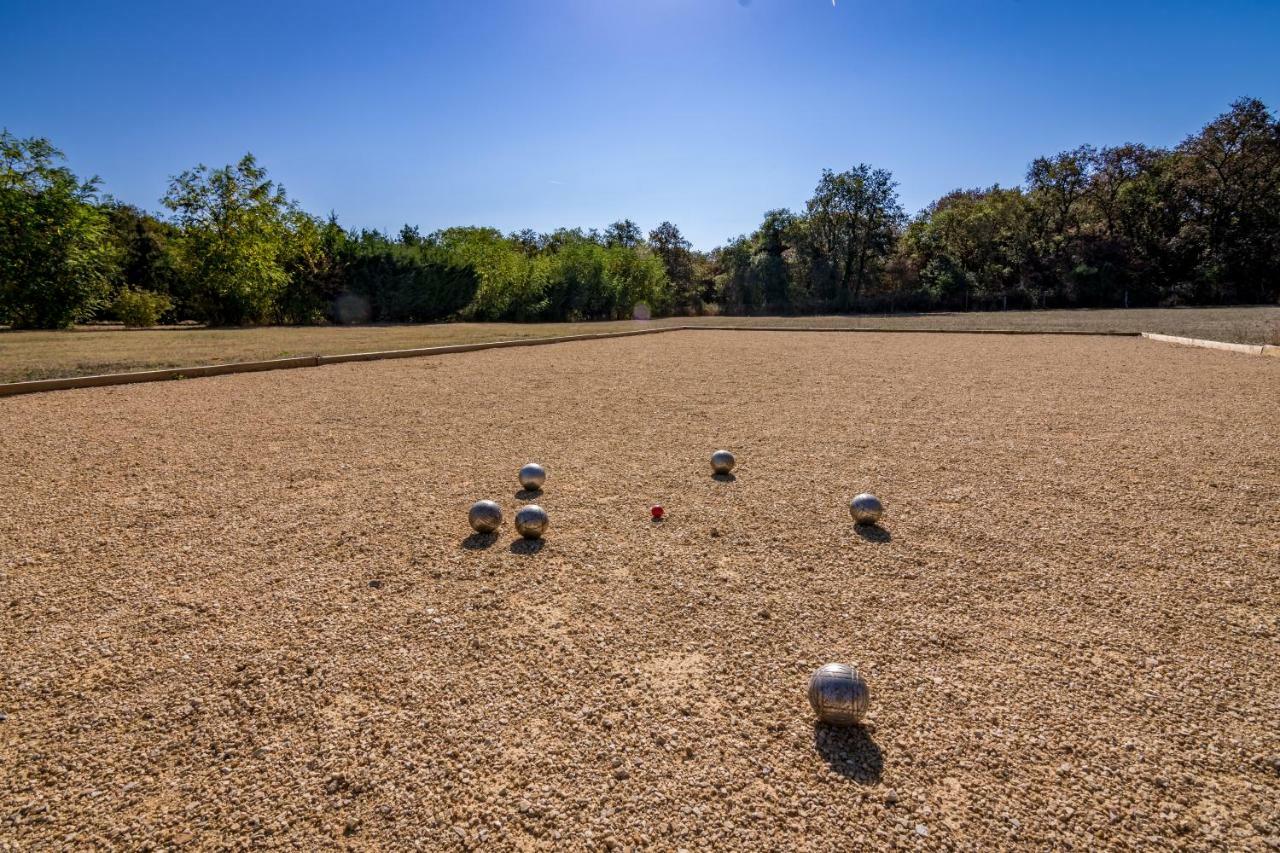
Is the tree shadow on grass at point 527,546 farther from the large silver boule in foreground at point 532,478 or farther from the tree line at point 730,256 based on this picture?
the tree line at point 730,256

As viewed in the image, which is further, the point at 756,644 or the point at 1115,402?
the point at 1115,402

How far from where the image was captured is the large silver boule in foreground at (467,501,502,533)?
343cm

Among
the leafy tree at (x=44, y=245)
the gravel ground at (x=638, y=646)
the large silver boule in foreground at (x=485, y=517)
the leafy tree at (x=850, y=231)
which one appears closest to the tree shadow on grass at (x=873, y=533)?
the gravel ground at (x=638, y=646)

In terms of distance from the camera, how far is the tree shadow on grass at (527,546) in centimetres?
328

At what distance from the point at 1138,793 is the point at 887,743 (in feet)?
2.05

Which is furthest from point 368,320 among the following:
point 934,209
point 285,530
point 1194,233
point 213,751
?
point 934,209

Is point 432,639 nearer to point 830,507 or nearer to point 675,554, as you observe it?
point 675,554

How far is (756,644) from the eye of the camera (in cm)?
240

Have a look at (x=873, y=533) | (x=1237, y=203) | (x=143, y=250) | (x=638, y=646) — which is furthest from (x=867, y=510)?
(x=1237, y=203)

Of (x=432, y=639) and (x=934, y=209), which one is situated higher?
(x=934, y=209)

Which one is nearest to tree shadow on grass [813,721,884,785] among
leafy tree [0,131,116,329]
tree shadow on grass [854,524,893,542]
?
tree shadow on grass [854,524,893,542]

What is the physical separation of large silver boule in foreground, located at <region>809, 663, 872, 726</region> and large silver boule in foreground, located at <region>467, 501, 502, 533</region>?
2018mm

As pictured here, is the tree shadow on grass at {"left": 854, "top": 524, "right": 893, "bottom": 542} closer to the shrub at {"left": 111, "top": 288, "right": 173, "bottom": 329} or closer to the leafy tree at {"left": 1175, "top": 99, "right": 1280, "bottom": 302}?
the shrub at {"left": 111, "top": 288, "right": 173, "bottom": 329}

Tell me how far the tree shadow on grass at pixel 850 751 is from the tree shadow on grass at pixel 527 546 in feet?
5.77
